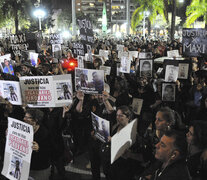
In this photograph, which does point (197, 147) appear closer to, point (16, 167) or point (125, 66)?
point (16, 167)

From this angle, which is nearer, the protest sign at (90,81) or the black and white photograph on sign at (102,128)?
the black and white photograph on sign at (102,128)

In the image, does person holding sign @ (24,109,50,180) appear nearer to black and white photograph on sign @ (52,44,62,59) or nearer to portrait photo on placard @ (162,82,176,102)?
portrait photo on placard @ (162,82,176,102)

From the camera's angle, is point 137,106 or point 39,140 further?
point 137,106

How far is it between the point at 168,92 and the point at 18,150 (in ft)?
12.7

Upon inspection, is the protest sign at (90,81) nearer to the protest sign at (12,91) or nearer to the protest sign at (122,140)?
the protest sign at (12,91)

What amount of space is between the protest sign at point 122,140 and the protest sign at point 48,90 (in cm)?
217

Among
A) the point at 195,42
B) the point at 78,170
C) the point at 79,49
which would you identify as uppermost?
the point at 195,42

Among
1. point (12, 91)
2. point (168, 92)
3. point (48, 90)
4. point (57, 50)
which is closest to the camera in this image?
point (48, 90)

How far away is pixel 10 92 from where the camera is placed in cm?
586

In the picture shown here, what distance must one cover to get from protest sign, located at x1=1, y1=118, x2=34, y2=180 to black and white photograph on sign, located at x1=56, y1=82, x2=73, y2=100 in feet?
5.52

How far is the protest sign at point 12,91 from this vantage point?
5730mm

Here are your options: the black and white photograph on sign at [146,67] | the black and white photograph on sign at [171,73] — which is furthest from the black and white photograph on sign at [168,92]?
the black and white photograph on sign at [146,67]

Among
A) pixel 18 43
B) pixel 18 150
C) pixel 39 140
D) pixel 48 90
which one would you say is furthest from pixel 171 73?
pixel 18 43

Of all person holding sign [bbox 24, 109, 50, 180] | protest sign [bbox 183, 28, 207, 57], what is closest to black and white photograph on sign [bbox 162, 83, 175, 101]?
person holding sign [bbox 24, 109, 50, 180]
